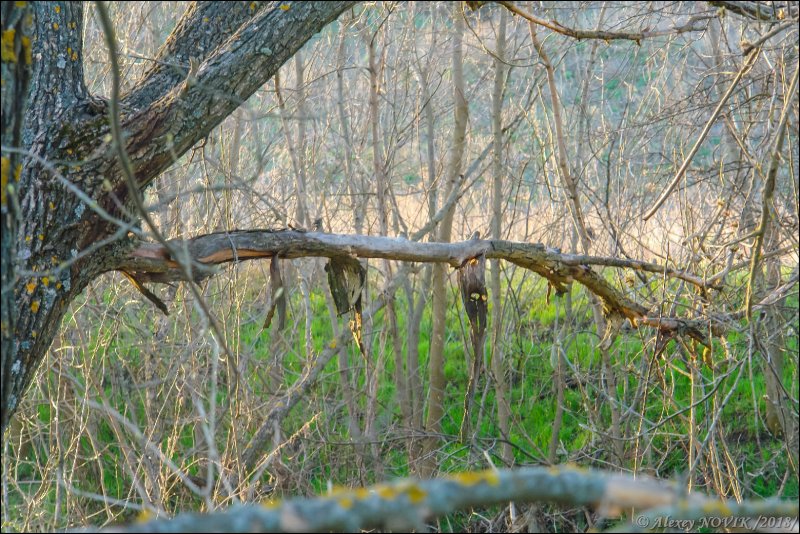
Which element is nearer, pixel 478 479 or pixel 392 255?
pixel 478 479

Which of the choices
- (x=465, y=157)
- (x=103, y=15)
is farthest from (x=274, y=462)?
(x=103, y=15)

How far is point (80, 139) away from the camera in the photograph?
2.98m

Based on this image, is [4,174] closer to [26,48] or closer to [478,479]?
[26,48]

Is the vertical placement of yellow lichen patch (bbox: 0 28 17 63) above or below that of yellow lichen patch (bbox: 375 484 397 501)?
above

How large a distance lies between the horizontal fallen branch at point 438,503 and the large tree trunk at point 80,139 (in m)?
1.72

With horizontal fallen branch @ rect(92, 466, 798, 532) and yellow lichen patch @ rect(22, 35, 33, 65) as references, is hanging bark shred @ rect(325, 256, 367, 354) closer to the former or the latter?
yellow lichen patch @ rect(22, 35, 33, 65)

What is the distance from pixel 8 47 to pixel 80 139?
58.0 inches

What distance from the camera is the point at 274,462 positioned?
532 cm

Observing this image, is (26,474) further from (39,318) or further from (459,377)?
(39,318)

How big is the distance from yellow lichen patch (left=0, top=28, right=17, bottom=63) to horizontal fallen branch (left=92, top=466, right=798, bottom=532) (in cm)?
96

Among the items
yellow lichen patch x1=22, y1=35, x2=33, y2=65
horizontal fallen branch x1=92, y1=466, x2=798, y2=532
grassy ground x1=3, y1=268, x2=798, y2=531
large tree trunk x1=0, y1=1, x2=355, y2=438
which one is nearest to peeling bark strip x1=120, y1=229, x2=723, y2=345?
large tree trunk x1=0, y1=1, x2=355, y2=438

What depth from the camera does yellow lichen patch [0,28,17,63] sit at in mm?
1550

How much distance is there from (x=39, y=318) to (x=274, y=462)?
2.73m

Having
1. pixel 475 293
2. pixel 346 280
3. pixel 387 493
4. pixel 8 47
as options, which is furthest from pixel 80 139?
pixel 387 493
